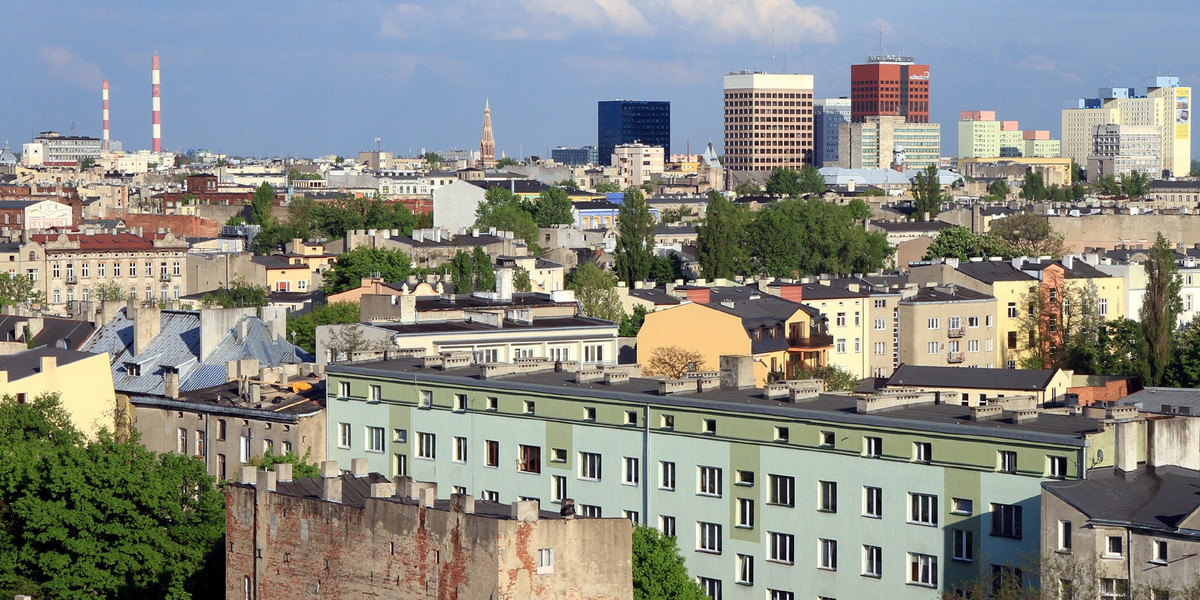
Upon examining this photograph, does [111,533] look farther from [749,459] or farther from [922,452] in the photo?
[922,452]

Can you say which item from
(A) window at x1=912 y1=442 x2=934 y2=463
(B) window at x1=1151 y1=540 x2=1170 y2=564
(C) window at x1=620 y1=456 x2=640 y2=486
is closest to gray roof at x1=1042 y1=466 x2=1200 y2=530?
(B) window at x1=1151 y1=540 x2=1170 y2=564

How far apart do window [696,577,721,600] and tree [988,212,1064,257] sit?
2905 inches

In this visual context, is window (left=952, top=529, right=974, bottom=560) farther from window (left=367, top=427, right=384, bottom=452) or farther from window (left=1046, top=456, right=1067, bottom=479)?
window (left=367, top=427, right=384, bottom=452)

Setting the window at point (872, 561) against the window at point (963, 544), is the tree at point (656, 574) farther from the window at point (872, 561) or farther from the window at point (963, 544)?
the window at point (963, 544)

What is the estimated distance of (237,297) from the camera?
82.8 m

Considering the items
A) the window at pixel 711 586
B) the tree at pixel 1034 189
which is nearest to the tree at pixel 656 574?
the window at pixel 711 586

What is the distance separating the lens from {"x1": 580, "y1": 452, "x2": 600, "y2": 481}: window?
135 feet

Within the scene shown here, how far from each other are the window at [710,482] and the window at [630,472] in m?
1.56

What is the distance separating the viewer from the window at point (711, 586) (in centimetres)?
3856

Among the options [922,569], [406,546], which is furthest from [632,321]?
[406,546]

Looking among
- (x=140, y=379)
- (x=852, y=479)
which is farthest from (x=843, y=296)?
(x=852, y=479)

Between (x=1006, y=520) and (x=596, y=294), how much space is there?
1671 inches

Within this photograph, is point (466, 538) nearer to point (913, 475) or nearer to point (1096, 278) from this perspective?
point (913, 475)

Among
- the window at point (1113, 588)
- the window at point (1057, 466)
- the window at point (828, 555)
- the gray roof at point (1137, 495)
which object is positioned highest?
the window at point (1057, 466)
